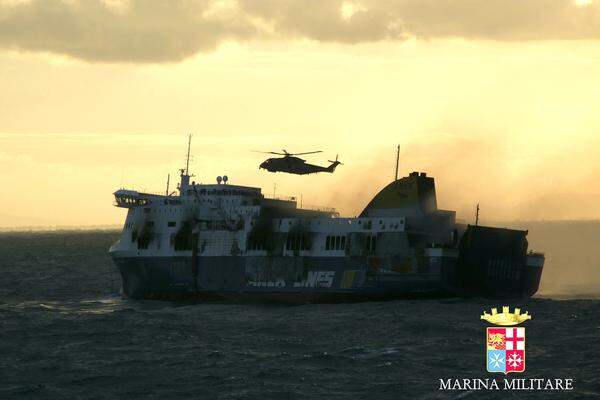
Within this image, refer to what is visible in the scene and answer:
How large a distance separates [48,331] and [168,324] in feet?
22.1

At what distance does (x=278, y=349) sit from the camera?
48781 millimetres

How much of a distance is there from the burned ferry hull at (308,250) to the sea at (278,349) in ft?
5.25

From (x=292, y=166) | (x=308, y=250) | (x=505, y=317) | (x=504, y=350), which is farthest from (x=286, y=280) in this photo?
(x=504, y=350)

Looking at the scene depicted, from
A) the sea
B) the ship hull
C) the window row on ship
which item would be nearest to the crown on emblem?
the sea

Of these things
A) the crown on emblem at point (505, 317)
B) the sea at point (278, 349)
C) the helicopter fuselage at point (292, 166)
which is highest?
the helicopter fuselage at point (292, 166)

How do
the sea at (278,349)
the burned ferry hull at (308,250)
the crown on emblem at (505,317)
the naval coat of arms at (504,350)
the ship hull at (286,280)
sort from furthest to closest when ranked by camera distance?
the burned ferry hull at (308,250)
the ship hull at (286,280)
the crown on emblem at (505,317)
the naval coat of arms at (504,350)
the sea at (278,349)

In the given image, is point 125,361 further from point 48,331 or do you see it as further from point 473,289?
point 473,289

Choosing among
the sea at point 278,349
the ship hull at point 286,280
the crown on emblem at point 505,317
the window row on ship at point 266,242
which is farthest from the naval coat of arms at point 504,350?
the window row on ship at point 266,242

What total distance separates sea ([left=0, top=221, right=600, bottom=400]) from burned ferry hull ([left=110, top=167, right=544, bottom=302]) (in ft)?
5.25

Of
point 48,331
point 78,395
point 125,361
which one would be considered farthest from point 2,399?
point 48,331

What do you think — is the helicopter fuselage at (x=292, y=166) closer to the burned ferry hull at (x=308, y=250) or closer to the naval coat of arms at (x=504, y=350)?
the burned ferry hull at (x=308, y=250)

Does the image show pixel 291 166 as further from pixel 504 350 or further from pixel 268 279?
pixel 504 350

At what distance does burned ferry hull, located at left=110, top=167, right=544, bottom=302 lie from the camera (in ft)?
214

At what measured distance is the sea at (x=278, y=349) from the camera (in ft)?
131
